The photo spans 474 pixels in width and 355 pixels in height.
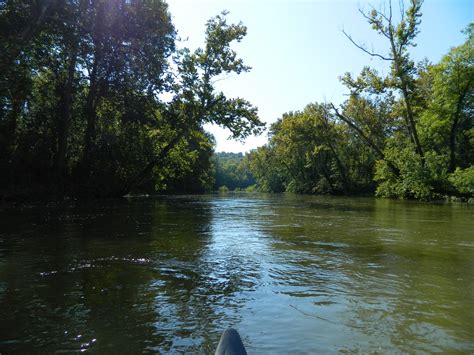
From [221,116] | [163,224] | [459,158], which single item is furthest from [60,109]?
[459,158]

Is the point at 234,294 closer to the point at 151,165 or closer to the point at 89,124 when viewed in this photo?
the point at 151,165

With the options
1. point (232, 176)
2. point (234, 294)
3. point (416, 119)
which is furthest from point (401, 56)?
point (232, 176)

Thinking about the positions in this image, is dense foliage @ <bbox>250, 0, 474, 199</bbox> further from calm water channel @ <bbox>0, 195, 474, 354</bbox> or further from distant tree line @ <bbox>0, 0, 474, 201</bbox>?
calm water channel @ <bbox>0, 195, 474, 354</bbox>

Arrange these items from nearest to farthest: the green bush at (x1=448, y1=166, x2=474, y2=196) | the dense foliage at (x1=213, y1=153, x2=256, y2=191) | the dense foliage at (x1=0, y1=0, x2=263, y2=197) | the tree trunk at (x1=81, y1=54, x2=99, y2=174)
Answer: the dense foliage at (x1=0, y1=0, x2=263, y2=197) < the tree trunk at (x1=81, y1=54, x2=99, y2=174) < the green bush at (x1=448, y1=166, x2=474, y2=196) < the dense foliage at (x1=213, y1=153, x2=256, y2=191)

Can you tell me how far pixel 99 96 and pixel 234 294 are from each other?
2188 centimetres

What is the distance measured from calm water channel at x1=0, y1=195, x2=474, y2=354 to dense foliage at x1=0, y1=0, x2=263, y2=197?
12472 millimetres

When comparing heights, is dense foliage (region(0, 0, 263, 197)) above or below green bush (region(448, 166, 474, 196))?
above

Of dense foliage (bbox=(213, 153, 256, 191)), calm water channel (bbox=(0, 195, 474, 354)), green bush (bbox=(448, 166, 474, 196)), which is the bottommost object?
calm water channel (bbox=(0, 195, 474, 354))

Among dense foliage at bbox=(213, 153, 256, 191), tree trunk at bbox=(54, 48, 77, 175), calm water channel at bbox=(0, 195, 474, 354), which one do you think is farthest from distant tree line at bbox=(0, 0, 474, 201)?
dense foliage at bbox=(213, 153, 256, 191)

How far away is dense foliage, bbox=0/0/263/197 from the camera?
17.5 m

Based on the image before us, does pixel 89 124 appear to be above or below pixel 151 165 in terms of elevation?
above

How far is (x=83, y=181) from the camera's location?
23.4 meters

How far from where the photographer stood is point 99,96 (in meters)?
23.4

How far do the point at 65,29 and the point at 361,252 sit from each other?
17.2 meters
